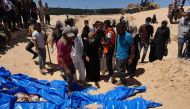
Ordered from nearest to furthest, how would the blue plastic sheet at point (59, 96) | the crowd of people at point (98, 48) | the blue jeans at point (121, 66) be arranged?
the blue plastic sheet at point (59, 96) < the crowd of people at point (98, 48) < the blue jeans at point (121, 66)

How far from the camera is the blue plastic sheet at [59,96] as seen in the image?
7.26 metres

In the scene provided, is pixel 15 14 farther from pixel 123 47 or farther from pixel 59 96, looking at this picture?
pixel 123 47

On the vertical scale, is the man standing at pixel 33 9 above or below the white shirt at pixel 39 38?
above

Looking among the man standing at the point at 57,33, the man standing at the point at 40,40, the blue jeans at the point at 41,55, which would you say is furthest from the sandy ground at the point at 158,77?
the man standing at the point at 57,33

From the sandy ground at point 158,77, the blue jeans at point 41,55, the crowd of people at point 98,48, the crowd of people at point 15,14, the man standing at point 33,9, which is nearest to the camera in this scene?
the sandy ground at point 158,77

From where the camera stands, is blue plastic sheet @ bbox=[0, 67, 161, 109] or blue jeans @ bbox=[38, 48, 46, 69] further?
blue jeans @ bbox=[38, 48, 46, 69]

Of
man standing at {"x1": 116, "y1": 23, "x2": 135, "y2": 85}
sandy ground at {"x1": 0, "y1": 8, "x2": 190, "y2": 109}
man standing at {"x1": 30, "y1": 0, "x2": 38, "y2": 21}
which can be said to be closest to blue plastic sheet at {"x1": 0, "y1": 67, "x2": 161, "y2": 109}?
sandy ground at {"x1": 0, "y1": 8, "x2": 190, "y2": 109}

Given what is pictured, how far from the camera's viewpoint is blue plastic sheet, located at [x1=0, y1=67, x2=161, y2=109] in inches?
286

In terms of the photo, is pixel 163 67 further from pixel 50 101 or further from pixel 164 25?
pixel 50 101

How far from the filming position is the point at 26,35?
15.8 meters

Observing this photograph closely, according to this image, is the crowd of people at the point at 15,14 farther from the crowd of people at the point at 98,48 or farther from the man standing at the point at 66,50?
the man standing at the point at 66,50

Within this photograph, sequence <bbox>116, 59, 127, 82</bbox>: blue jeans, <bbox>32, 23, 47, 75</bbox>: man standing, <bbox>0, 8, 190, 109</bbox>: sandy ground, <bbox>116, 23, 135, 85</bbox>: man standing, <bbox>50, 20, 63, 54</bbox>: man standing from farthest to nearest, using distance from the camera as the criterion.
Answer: <bbox>32, 23, 47, 75</bbox>: man standing
<bbox>50, 20, 63, 54</bbox>: man standing
<bbox>116, 59, 127, 82</bbox>: blue jeans
<bbox>116, 23, 135, 85</bbox>: man standing
<bbox>0, 8, 190, 109</bbox>: sandy ground

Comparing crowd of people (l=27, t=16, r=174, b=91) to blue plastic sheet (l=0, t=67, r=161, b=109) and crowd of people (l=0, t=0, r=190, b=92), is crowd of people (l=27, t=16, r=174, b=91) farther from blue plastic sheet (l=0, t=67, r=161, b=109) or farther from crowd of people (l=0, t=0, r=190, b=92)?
blue plastic sheet (l=0, t=67, r=161, b=109)

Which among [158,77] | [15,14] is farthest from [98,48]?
[15,14]
